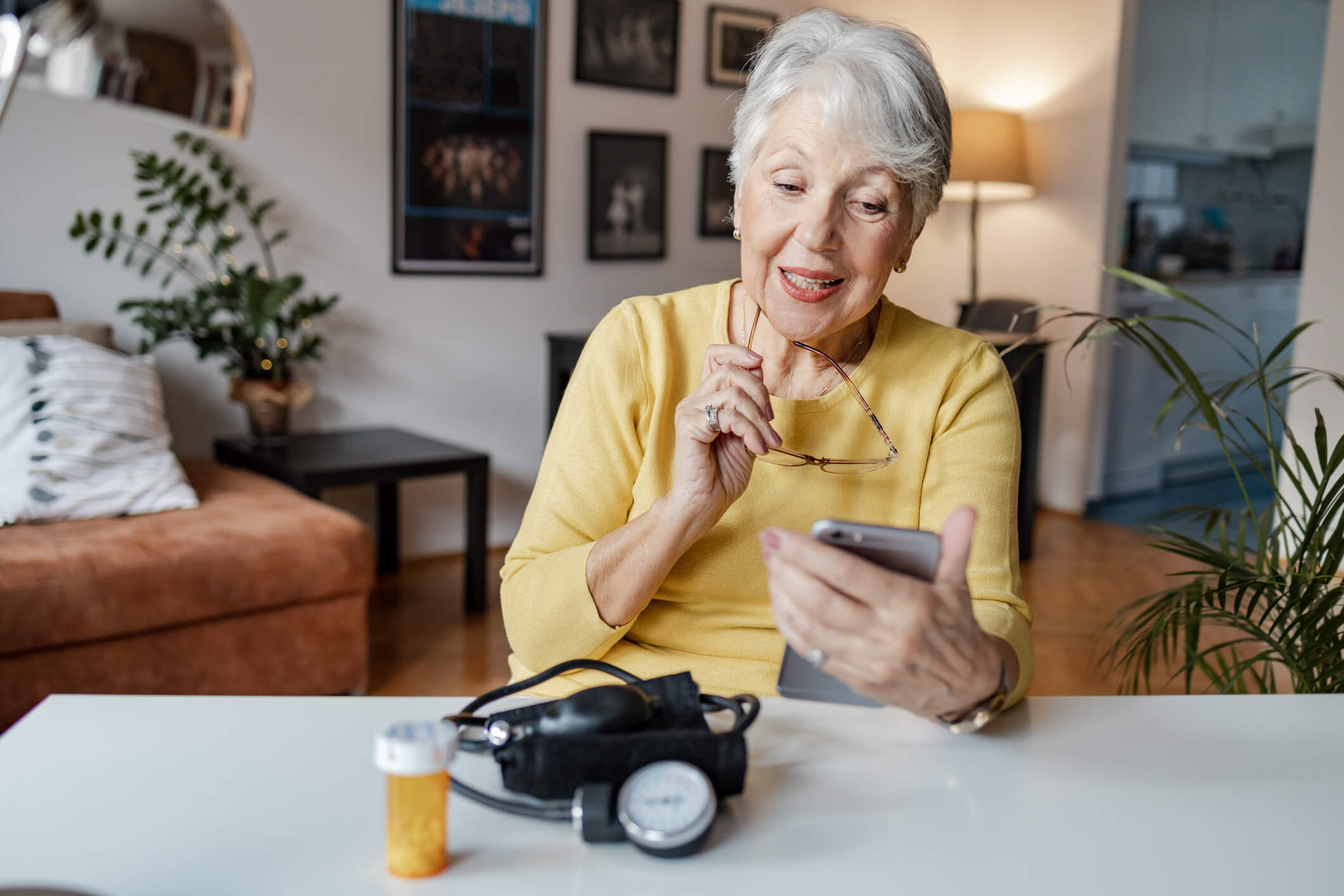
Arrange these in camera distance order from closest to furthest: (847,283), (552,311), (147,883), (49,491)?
A: (147,883) → (847,283) → (49,491) → (552,311)

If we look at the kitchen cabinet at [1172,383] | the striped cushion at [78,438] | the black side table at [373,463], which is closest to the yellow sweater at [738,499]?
the striped cushion at [78,438]

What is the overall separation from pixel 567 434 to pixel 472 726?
0.42 meters

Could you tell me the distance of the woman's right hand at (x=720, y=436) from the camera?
99 cm

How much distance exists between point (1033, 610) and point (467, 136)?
240cm

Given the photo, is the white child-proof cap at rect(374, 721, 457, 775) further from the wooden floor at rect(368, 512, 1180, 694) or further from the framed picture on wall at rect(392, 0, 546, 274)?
the framed picture on wall at rect(392, 0, 546, 274)

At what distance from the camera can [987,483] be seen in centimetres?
111

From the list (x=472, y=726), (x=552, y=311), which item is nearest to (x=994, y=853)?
(x=472, y=726)

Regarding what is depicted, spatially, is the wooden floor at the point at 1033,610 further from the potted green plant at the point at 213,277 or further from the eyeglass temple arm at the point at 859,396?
the eyeglass temple arm at the point at 859,396

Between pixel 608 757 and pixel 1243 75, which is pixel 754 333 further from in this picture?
pixel 1243 75

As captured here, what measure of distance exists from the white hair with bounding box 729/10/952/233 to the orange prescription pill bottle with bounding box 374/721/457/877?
712 mm

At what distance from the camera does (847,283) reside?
1132mm

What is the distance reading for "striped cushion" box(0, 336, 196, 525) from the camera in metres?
2.35

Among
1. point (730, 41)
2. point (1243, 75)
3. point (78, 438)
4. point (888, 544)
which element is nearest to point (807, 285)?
point (888, 544)

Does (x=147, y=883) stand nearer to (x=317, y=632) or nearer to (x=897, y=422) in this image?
(x=897, y=422)
